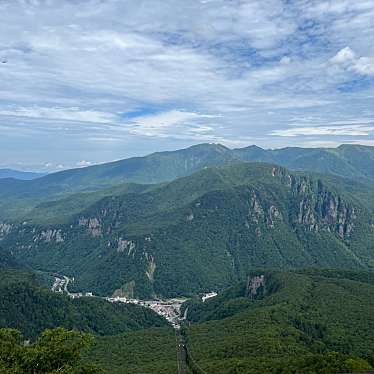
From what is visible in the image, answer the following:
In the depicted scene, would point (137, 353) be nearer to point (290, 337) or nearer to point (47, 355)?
point (290, 337)

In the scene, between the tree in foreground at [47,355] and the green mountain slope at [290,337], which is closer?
the tree in foreground at [47,355]

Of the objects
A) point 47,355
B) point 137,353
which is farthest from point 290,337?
point 47,355

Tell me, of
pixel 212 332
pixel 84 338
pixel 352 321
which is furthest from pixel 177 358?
pixel 84 338

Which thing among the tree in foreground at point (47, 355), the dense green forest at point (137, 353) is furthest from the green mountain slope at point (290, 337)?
the tree in foreground at point (47, 355)

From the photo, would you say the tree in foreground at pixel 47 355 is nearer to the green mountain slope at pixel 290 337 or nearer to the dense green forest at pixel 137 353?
the green mountain slope at pixel 290 337

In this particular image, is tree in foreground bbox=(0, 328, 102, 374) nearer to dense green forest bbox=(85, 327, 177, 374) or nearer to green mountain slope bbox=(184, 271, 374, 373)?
green mountain slope bbox=(184, 271, 374, 373)

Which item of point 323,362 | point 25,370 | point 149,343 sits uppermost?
point 25,370

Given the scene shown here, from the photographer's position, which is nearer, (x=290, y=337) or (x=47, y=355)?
(x=47, y=355)

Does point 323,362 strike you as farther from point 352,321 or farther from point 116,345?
point 116,345
